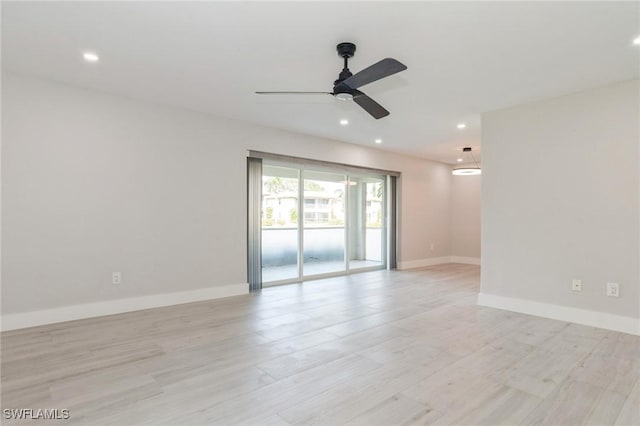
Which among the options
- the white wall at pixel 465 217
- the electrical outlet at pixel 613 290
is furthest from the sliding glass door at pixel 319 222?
the electrical outlet at pixel 613 290

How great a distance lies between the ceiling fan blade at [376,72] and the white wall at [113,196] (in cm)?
279

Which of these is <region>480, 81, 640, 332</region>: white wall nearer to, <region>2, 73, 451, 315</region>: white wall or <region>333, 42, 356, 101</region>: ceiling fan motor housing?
<region>333, 42, 356, 101</region>: ceiling fan motor housing

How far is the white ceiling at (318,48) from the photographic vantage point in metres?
2.32

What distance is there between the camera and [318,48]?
2.81 meters

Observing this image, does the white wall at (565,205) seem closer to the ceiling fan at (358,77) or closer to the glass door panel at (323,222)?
the ceiling fan at (358,77)

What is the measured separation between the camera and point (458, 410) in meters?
1.98

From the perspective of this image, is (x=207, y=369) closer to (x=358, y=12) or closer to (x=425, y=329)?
(x=425, y=329)

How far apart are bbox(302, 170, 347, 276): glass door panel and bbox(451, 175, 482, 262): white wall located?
3541 mm

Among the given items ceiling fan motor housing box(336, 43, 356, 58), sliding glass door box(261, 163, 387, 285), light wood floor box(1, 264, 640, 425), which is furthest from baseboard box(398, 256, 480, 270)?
ceiling fan motor housing box(336, 43, 356, 58)

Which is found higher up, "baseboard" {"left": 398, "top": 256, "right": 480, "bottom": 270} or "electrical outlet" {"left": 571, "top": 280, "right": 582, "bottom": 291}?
"electrical outlet" {"left": 571, "top": 280, "right": 582, "bottom": 291}

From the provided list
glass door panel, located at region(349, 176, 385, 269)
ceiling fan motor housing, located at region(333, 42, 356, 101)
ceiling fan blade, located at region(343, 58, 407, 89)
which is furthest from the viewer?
glass door panel, located at region(349, 176, 385, 269)

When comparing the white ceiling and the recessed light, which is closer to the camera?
the white ceiling

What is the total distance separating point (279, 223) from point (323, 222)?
3.29ft

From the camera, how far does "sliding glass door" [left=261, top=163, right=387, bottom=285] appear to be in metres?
5.64
